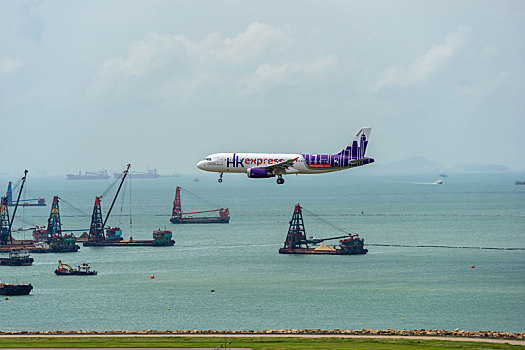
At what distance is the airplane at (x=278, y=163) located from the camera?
110688mm

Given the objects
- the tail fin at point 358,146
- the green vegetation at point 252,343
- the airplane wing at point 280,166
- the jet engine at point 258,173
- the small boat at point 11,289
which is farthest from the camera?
the small boat at point 11,289

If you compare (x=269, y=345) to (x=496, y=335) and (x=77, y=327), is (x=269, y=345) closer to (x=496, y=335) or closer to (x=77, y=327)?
(x=496, y=335)

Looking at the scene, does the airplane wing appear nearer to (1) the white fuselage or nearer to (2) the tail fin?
(1) the white fuselage

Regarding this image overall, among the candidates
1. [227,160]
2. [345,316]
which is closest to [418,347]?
[227,160]

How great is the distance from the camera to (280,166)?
365ft

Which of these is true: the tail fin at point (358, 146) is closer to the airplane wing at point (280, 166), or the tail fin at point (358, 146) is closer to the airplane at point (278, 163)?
the airplane at point (278, 163)

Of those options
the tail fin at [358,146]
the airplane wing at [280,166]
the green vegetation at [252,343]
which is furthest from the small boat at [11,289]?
the tail fin at [358,146]

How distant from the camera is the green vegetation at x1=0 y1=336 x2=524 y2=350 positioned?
360ft

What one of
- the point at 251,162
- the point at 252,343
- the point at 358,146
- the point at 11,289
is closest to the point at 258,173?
the point at 251,162

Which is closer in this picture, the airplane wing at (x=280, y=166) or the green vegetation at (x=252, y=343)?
the green vegetation at (x=252, y=343)

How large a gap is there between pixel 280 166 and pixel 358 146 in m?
13.0

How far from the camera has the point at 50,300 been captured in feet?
602

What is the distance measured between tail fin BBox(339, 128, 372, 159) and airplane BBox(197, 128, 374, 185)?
39.9 inches

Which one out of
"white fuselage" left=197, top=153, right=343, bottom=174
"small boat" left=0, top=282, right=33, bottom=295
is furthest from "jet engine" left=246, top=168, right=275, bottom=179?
"small boat" left=0, top=282, right=33, bottom=295
